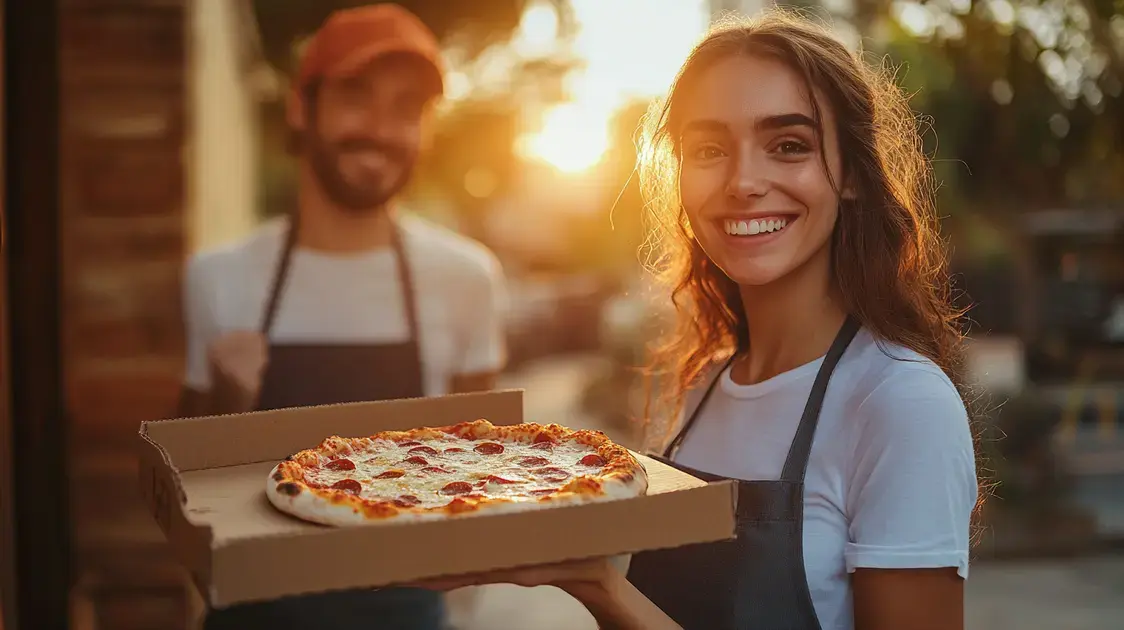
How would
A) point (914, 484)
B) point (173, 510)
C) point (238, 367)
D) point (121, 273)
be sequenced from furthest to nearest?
1. point (121, 273)
2. point (238, 367)
3. point (914, 484)
4. point (173, 510)

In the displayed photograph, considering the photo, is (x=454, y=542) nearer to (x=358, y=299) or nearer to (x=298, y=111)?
(x=358, y=299)

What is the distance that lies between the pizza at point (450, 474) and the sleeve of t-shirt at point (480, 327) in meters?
1.42

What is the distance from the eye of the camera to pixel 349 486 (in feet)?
5.29

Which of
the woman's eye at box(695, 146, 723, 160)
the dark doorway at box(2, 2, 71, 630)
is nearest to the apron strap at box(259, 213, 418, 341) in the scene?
the dark doorway at box(2, 2, 71, 630)

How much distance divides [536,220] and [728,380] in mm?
21309

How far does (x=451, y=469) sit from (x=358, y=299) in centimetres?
170

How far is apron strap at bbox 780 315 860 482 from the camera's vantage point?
1649mm

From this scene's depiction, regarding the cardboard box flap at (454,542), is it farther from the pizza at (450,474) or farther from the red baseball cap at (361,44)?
the red baseball cap at (361,44)

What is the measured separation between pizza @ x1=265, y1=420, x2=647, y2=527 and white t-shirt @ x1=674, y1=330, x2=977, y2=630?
23 cm

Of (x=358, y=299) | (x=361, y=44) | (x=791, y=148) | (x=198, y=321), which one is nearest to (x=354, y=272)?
(x=358, y=299)

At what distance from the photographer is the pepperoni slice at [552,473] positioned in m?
1.70

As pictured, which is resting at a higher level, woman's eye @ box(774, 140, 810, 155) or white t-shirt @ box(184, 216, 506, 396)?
woman's eye @ box(774, 140, 810, 155)

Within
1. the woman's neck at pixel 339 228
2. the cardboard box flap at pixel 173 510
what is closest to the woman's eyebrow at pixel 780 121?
the cardboard box flap at pixel 173 510

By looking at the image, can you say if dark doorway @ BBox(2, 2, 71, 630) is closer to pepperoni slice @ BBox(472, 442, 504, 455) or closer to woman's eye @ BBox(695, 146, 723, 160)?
pepperoni slice @ BBox(472, 442, 504, 455)
